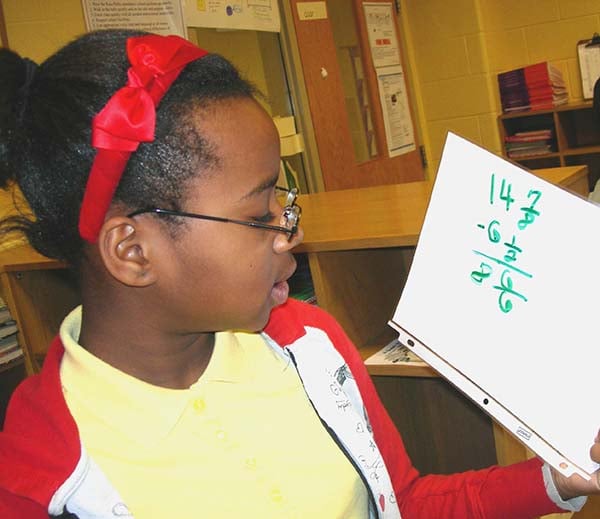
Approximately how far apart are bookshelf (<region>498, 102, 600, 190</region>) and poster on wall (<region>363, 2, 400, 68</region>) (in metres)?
0.92

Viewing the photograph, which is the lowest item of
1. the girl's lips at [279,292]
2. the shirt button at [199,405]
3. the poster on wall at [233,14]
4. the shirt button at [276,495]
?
the shirt button at [276,495]

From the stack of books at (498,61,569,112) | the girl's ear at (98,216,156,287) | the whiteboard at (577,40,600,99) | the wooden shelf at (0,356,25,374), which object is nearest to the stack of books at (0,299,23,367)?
the wooden shelf at (0,356,25,374)

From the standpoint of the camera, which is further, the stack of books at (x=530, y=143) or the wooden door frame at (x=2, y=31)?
the stack of books at (x=530, y=143)

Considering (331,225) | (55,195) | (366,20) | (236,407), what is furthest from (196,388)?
(366,20)

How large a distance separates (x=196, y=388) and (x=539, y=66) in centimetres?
447

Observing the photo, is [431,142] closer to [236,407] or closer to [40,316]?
[40,316]

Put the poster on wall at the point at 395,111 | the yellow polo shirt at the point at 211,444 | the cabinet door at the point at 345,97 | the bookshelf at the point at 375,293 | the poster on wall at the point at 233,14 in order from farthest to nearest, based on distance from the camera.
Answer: the poster on wall at the point at 395,111 < the cabinet door at the point at 345,97 < the poster on wall at the point at 233,14 < the bookshelf at the point at 375,293 < the yellow polo shirt at the point at 211,444

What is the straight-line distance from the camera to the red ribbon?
757 mm

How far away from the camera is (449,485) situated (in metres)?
1.05

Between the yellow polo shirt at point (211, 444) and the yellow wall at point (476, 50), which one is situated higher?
the yellow wall at point (476, 50)

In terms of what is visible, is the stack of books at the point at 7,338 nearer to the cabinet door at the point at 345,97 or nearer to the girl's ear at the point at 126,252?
the girl's ear at the point at 126,252

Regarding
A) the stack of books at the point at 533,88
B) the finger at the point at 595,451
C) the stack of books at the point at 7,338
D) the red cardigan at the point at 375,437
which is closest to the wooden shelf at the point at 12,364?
the stack of books at the point at 7,338

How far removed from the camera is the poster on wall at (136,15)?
2826mm

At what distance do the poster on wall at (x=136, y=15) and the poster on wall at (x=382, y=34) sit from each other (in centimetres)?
164
